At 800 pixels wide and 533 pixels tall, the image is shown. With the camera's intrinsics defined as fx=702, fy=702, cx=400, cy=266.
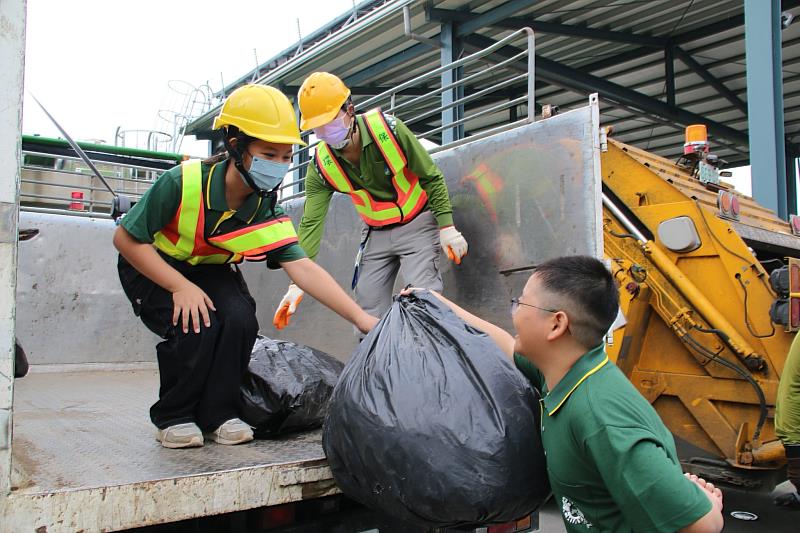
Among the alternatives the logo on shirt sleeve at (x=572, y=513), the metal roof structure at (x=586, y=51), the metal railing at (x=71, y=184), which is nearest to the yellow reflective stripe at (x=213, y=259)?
the logo on shirt sleeve at (x=572, y=513)

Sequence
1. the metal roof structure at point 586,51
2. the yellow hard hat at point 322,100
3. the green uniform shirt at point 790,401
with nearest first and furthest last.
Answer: the yellow hard hat at point 322,100 → the green uniform shirt at point 790,401 → the metal roof structure at point 586,51

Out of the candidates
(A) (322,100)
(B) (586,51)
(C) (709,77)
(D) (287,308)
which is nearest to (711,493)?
(D) (287,308)

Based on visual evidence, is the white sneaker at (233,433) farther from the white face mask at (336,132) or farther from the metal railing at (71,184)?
the metal railing at (71,184)

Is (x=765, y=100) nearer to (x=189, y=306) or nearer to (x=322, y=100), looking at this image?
(x=322, y=100)

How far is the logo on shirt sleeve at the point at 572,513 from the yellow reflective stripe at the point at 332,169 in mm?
1962

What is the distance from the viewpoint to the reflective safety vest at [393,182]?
295 cm

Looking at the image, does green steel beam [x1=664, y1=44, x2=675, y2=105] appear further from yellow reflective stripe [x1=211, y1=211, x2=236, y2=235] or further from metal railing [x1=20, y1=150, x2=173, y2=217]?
yellow reflective stripe [x1=211, y1=211, x2=236, y2=235]

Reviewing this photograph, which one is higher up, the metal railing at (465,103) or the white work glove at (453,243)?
→ the metal railing at (465,103)

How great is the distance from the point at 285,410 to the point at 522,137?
141 cm

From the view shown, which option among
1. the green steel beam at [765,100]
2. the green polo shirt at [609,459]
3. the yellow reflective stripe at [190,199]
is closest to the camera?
the green polo shirt at [609,459]

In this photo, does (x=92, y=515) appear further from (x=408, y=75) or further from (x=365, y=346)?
(x=408, y=75)

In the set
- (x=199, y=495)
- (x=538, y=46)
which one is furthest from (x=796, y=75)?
(x=199, y=495)

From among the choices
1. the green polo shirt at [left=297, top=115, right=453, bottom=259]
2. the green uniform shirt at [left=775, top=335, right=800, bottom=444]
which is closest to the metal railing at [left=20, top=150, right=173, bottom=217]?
the green polo shirt at [left=297, top=115, right=453, bottom=259]

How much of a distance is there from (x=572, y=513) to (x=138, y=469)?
1001 millimetres
